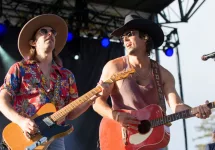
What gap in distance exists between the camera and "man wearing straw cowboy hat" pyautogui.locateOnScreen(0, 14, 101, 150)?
3416 millimetres

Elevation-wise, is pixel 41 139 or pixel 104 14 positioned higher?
pixel 104 14

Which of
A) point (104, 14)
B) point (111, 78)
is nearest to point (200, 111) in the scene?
point (111, 78)

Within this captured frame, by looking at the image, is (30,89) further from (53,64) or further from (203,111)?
(203,111)

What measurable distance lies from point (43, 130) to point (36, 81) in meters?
0.49

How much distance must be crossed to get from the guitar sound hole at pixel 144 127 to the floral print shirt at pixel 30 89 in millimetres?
730

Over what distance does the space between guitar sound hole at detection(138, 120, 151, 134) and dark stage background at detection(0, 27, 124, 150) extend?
5.01m

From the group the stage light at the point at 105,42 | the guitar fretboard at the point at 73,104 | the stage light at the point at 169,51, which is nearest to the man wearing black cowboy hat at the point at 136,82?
the guitar fretboard at the point at 73,104

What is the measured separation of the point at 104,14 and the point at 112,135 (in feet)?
22.4

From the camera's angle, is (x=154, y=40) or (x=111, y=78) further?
(x=154, y=40)

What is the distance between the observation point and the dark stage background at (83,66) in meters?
8.73

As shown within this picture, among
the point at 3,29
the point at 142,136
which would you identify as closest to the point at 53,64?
the point at 142,136

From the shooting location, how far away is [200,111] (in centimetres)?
350

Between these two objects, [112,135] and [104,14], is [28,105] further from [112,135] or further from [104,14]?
[104,14]

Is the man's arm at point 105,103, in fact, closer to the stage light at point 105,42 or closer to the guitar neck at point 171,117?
the guitar neck at point 171,117
